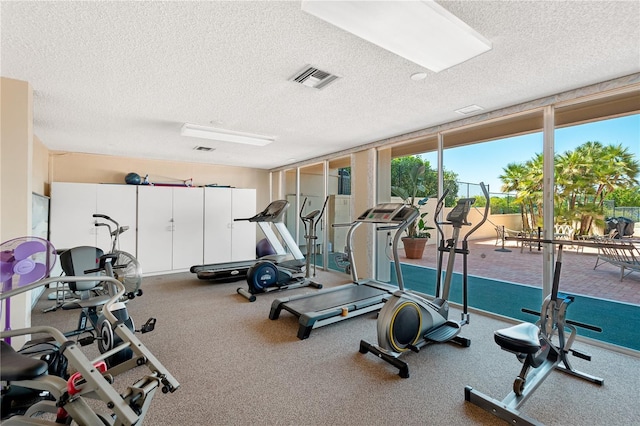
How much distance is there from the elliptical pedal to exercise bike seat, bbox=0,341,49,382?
2.70 m

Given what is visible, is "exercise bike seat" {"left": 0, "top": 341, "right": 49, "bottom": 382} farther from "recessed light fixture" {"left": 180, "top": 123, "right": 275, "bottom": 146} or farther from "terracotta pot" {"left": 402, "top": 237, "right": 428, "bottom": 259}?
"terracotta pot" {"left": 402, "top": 237, "right": 428, "bottom": 259}

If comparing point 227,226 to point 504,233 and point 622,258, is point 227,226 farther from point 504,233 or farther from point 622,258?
point 622,258

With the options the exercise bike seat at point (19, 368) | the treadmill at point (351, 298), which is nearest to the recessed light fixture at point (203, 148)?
the treadmill at point (351, 298)

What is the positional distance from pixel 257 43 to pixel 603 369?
3.79m

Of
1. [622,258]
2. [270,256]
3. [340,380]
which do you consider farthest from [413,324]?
[270,256]

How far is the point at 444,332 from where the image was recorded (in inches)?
113

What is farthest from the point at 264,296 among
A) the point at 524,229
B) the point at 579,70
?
the point at 579,70

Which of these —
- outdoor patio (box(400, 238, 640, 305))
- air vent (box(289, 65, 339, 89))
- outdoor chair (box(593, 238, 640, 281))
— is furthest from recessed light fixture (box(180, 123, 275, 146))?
outdoor chair (box(593, 238, 640, 281))

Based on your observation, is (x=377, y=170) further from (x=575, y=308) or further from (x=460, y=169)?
(x=575, y=308)

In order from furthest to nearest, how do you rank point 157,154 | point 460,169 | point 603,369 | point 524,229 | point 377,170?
1. point 157,154
2. point 377,170
3. point 460,169
4. point 524,229
5. point 603,369

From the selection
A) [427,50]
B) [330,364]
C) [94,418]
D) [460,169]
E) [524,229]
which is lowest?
[330,364]

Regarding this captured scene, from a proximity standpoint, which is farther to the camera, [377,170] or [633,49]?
[377,170]

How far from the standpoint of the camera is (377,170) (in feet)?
17.7

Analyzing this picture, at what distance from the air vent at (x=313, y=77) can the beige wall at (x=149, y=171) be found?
5307 millimetres
